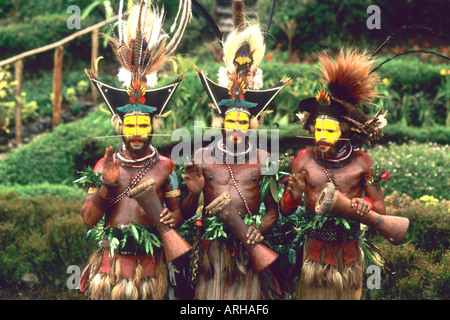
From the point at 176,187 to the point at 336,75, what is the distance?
1.48 meters

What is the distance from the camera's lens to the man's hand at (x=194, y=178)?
4.09m

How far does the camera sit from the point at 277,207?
4.31 meters

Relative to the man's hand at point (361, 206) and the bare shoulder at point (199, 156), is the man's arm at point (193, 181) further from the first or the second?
the man's hand at point (361, 206)

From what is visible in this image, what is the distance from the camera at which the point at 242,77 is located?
429cm

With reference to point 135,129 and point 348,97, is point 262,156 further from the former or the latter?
point 135,129

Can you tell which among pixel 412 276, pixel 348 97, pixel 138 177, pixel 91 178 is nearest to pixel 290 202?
pixel 348 97

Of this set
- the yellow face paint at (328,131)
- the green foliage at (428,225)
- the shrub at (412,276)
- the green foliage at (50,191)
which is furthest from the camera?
the green foliage at (50,191)

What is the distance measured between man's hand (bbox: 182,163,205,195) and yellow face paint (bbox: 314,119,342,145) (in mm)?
902

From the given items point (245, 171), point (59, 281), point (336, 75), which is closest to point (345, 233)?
point (245, 171)

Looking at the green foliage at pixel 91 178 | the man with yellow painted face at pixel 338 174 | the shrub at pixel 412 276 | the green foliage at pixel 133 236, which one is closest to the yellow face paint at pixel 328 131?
the man with yellow painted face at pixel 338 174

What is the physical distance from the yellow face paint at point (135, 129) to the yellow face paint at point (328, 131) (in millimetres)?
1274

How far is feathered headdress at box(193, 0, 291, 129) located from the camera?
427cm
